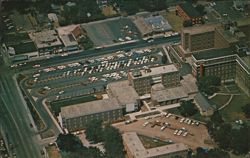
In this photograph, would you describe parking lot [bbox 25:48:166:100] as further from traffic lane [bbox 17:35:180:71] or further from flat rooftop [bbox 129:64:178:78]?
flat rooftop [bbox 129:64:178:78]

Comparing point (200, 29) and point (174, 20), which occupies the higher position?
point (200, 29)

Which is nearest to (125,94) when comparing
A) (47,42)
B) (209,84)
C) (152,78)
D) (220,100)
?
(152,78)

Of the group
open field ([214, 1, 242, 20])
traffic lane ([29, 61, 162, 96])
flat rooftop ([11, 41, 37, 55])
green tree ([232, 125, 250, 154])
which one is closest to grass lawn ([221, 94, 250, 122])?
green tree ([232, 125, 250, 154])

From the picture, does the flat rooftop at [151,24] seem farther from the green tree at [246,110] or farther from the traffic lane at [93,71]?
the green tree at [246,110]

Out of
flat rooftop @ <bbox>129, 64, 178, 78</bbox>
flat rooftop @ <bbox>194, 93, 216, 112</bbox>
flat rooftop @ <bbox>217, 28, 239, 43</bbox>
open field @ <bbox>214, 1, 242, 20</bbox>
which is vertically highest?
flat rooftop @ <bbox>217, 28, 239, 43</bbox>

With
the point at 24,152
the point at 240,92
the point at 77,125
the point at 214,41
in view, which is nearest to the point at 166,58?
the point at 214,41

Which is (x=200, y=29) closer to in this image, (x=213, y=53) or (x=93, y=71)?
(x=213, y=53)
